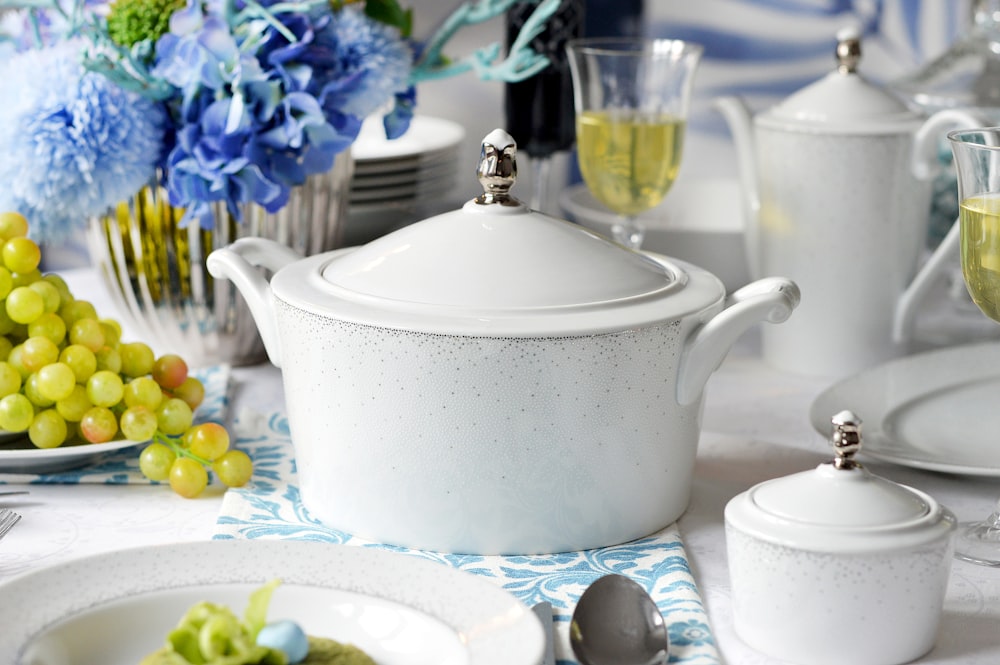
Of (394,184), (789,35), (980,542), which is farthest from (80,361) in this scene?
(789,35)

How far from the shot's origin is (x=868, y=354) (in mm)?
1106

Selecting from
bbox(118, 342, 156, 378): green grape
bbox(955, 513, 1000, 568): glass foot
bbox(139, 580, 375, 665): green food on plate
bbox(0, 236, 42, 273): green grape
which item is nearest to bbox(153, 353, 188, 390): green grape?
bbox(118, 342, 156, 378): green grape

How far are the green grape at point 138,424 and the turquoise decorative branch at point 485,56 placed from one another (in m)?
0.40

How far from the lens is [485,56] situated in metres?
1.02

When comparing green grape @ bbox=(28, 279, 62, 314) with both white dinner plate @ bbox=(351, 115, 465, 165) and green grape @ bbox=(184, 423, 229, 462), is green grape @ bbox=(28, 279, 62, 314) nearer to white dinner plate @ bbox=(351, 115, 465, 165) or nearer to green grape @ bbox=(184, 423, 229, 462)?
green grape @ bbox=(184, 423, 229, 462)

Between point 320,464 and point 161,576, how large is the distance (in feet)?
0.52

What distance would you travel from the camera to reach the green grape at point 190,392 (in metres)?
0.88

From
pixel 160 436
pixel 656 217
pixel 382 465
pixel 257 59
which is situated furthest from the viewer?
pixel 656 217

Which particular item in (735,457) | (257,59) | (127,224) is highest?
(257,59)

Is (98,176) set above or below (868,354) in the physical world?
above

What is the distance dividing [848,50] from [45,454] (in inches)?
28.7

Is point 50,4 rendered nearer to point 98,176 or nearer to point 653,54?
point 98,176

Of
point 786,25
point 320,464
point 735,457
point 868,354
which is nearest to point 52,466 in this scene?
point 320,464

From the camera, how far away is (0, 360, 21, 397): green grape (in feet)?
2.62
